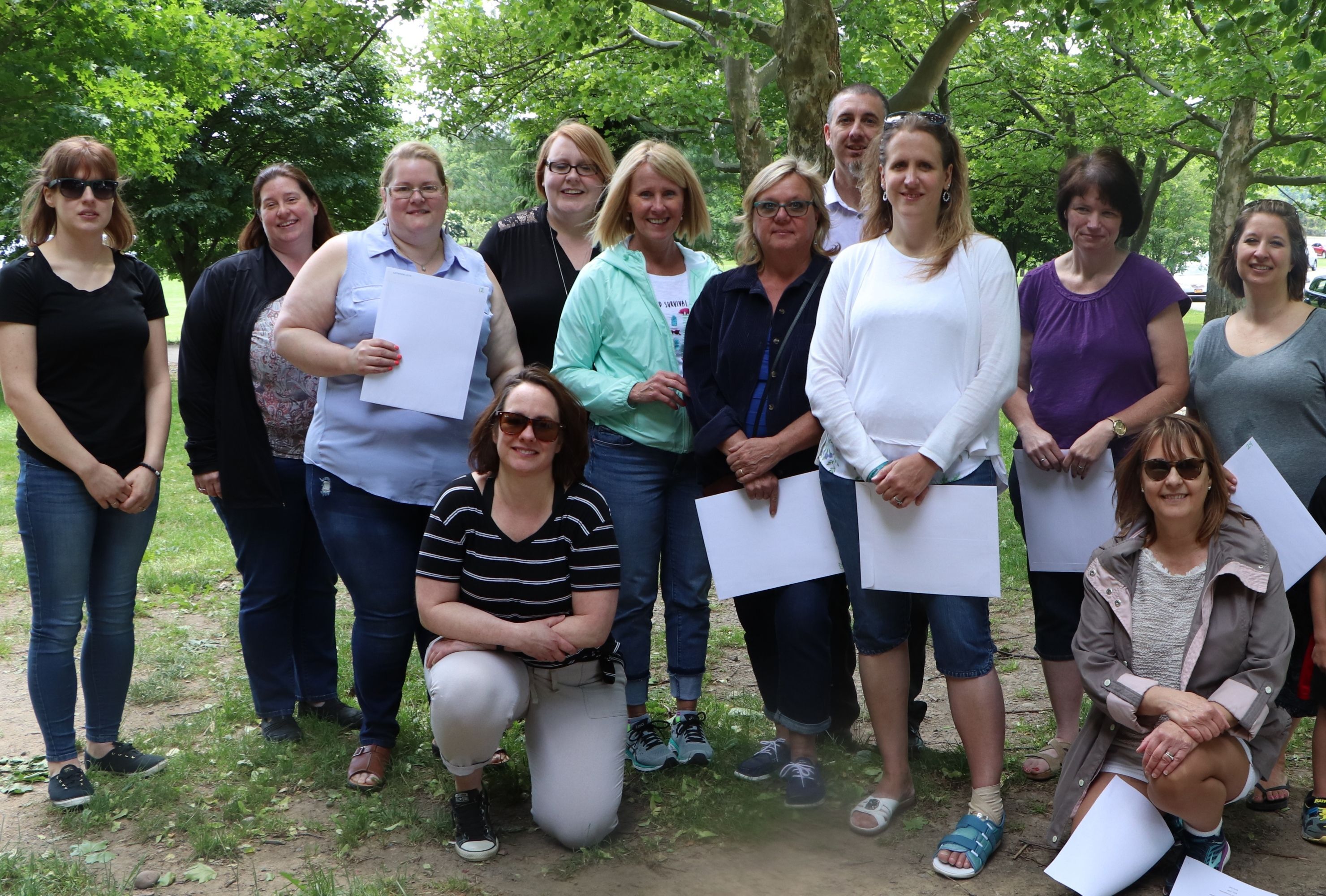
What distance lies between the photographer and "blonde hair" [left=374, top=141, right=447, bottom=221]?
403 cm

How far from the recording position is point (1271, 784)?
12.9ft

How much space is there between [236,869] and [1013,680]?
3633mm

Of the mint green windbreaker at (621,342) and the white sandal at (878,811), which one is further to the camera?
the mint green windbreaker at (621,342)

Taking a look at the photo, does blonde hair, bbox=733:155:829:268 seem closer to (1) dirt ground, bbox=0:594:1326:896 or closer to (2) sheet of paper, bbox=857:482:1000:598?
(2) sheet of paper, bbox=857:482:1000:598

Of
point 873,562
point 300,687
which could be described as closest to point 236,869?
point 300,687

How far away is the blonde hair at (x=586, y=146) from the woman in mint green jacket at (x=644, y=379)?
324 millimetres

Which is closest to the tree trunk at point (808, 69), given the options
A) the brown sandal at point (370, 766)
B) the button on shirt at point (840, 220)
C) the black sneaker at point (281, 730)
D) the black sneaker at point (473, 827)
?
the button on shirt at point (840, 220)

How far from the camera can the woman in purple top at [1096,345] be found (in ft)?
12.7

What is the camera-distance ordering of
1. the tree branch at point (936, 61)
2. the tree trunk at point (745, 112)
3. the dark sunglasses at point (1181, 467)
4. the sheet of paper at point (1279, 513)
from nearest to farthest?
the dark sunglasses at point (1181, 467) < the sheet of paper at point (1279, 513) < the tree branch at point (936, 61) < the tree trunk at point (745, 112)

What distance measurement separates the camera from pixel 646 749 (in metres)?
4.27

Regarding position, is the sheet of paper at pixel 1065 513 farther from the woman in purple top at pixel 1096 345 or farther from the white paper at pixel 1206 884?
the white paper at pixel 1206 884

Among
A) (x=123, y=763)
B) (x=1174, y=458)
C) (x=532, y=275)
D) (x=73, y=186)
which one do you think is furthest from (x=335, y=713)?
(x=1174, y=458)

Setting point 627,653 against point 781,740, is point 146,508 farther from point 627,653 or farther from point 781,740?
point 781,740

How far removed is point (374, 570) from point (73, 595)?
3.66 ft
